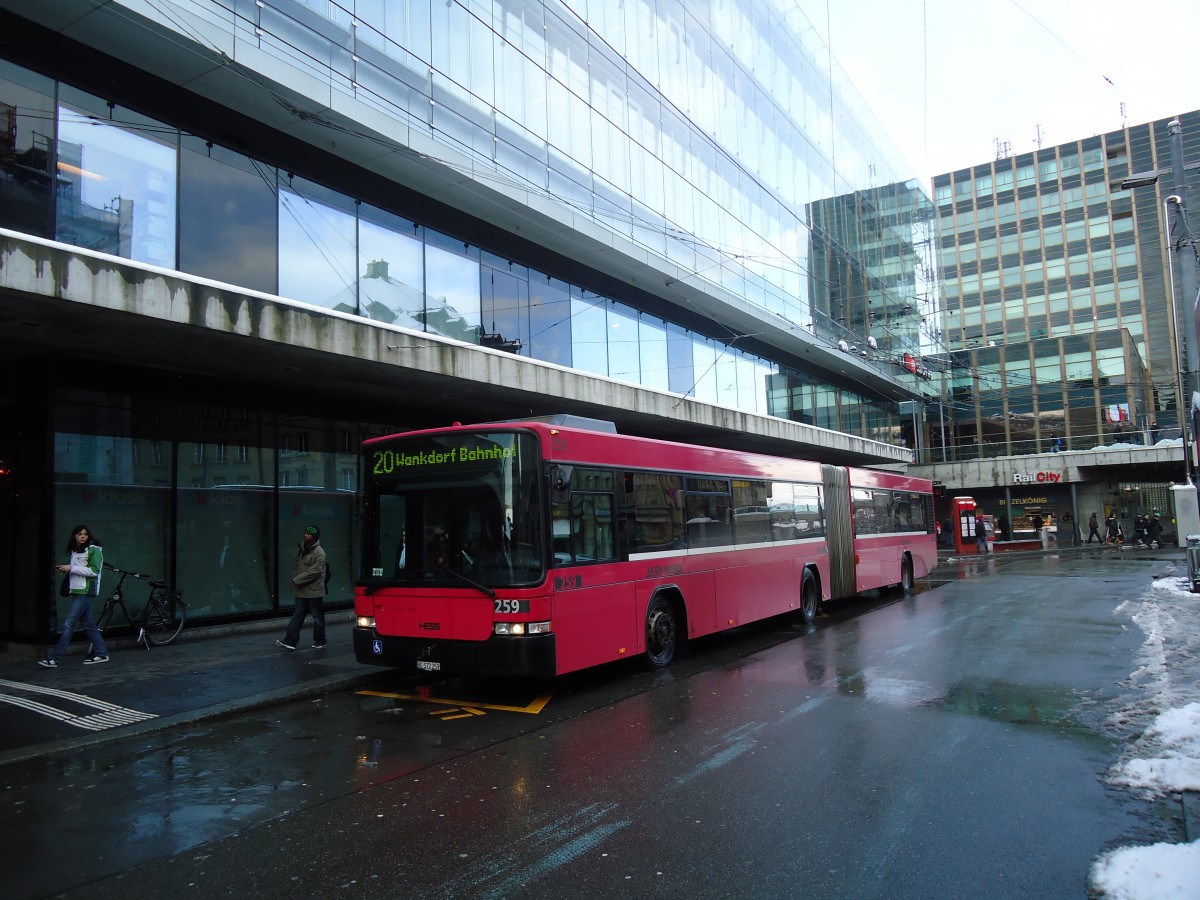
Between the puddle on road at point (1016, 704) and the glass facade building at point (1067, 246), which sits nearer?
the puddle on road at point (1016, 704)

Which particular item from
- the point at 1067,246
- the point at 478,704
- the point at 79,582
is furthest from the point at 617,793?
the point at 1067,246

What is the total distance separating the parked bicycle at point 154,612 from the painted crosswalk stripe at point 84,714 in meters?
2.89

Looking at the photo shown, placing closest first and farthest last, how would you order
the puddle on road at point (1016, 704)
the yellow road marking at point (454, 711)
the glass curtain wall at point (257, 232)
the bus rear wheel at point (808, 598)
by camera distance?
the puddle on road at point (1016, 704) < the yellow road marking at point (454, 711) < the glass curtain wall at point (257, 232) < the bus rear wheel at point (808, 598)

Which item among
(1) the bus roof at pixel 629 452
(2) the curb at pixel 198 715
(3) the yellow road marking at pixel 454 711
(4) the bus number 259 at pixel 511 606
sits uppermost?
(1) the bus roof at pixel 629 452

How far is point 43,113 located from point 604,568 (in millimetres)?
9882

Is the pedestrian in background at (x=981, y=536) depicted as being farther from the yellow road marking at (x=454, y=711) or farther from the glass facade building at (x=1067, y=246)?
the yellow road marking at (x=454, y=711)

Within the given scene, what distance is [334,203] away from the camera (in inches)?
575

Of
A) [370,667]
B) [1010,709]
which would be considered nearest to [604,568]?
[370,667]

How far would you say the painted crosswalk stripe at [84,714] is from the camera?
7586 millimetres

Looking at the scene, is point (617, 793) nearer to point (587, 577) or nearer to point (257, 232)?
point (587, 577)

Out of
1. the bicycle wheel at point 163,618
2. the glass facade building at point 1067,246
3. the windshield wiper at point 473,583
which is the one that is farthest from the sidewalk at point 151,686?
the glass facade building at point 1067,246

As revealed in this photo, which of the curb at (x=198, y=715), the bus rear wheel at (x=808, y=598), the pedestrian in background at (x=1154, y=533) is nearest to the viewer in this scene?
the curb at (x=198, y=715)

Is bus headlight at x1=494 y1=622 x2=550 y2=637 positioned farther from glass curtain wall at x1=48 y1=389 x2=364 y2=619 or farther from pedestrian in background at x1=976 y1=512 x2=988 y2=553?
pedestrian in background at x1=976 y1=512 x2=988 y2=553

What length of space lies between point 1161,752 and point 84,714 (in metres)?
9.54
